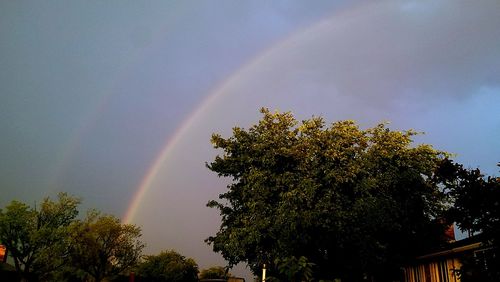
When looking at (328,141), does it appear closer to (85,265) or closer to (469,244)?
(469,244)

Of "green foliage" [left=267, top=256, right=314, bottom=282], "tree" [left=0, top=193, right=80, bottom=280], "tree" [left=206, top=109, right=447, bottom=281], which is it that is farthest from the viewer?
"tree" [left=0, top=193, right=80, bottom=280]

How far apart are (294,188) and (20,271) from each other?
1998 inches

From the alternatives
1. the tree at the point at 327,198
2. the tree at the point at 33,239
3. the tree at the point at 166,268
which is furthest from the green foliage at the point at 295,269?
the tree at the point at 166,268

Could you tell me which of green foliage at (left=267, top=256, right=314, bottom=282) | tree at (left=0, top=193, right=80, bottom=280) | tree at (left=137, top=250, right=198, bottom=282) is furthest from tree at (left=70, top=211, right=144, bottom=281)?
green foliage at (left=267, top=256, right=314, bottom=282)

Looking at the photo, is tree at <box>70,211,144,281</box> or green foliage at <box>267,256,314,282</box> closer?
green foliage at <box>267,256,314,282</box>

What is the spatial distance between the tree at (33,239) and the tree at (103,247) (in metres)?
4.13

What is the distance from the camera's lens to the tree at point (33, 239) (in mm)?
59594

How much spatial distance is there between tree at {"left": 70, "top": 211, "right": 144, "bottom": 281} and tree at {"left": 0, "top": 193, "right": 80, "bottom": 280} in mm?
4129

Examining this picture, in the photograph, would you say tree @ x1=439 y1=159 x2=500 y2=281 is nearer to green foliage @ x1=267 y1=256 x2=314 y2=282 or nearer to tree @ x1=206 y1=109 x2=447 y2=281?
green foliage @ x1=267 y1=256 x2=314 y2=282

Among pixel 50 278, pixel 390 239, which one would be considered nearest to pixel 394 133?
pixel 390 239

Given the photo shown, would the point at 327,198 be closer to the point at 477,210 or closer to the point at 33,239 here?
the point at 477,210

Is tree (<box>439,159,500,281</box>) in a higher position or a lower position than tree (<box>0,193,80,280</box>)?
lower

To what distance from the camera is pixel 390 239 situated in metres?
31.6

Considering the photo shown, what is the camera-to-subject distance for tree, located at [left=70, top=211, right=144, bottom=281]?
226 ft
